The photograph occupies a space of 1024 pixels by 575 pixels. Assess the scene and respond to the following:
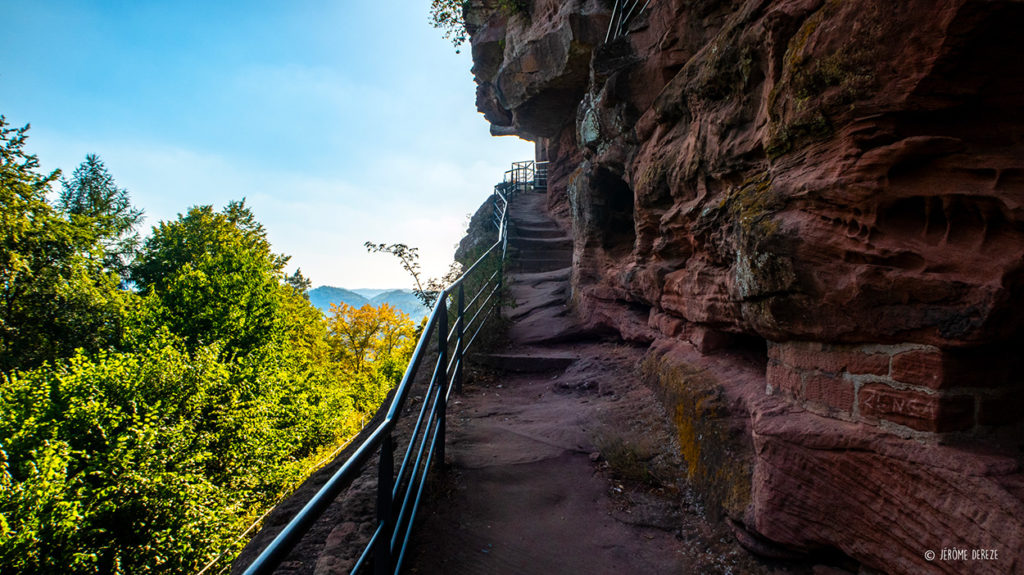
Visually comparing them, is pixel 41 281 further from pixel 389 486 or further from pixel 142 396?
pixel 389 486

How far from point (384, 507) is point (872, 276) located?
2.18 m

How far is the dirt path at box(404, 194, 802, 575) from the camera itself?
228 centimetres

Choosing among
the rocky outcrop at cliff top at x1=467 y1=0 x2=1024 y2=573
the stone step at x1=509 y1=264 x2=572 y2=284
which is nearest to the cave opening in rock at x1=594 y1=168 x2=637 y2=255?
the stone step at x1=509 y1=264 x2=572 y2=284

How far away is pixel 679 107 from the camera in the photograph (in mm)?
3926

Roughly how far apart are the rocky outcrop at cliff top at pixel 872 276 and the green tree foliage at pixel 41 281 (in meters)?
19.9

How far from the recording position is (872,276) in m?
1.85

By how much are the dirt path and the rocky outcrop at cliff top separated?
27cm

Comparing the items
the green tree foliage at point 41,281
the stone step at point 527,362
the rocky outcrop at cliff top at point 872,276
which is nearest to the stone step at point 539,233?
the stone step at point 527,362

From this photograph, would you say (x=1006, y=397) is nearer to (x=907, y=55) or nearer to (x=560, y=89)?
(x=907, y=55)

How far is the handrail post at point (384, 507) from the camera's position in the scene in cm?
179

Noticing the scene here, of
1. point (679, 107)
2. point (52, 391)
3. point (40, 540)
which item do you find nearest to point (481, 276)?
point (679, 107)

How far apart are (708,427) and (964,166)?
1.76 meters

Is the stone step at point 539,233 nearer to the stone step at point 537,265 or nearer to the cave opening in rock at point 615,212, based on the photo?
the stone step at point 537,265

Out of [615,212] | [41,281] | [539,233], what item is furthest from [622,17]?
[41,281]
